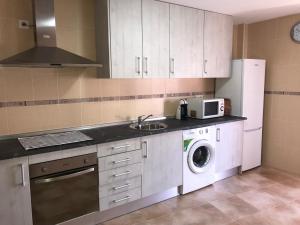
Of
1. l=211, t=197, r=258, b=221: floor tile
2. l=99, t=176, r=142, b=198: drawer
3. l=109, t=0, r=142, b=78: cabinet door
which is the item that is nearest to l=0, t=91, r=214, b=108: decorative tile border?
l=109, t=0, r=142, b=78: cabinet door

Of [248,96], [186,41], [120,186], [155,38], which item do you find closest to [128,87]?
[155,38]

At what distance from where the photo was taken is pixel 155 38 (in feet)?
8.94

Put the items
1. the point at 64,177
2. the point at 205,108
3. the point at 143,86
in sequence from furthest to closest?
1. the point at 205,108
2. the point at 143,86
3. the point at 64,177

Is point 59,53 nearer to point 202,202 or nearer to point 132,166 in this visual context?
point 132,166

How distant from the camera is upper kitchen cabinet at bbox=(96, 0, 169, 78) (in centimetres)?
245

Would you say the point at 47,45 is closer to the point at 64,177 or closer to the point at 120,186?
the point at 64,177

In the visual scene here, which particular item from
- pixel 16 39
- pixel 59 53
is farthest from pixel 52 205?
pixel 16 39

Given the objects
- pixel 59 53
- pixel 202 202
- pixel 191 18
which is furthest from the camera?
pixel 191 18

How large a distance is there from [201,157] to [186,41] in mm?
1440

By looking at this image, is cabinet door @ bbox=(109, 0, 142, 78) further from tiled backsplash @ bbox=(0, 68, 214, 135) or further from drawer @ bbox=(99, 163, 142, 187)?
drawer @ bbox=(99, 163, 142, 187)

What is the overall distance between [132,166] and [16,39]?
5.26 feet

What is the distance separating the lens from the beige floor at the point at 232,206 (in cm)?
243

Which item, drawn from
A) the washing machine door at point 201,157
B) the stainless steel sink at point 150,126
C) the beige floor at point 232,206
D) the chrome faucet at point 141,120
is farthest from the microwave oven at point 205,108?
the beige floor at point 232,206

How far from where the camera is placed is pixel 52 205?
207cm
